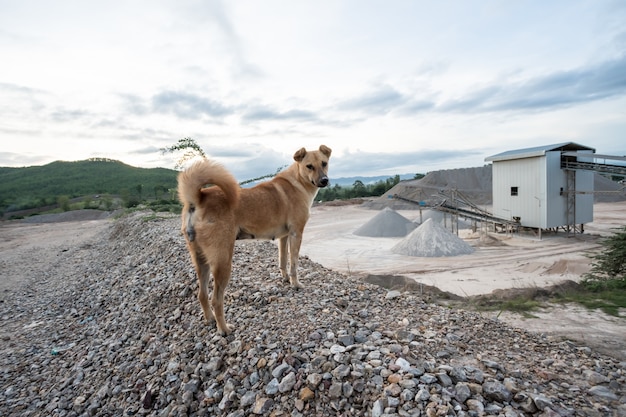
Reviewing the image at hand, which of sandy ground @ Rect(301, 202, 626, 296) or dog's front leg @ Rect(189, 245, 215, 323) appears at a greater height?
dog's front leg @ Rect(189, 245, 215, 323)

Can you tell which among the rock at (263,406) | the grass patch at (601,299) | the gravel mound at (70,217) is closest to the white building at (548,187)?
the grass patch at (601,299)

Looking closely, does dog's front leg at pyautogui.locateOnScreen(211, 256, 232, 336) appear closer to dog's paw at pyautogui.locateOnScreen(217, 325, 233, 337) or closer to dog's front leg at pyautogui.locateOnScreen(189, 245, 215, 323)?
dog's paw at pyautogui.locateOnScreen(217, 325, 233, 337)

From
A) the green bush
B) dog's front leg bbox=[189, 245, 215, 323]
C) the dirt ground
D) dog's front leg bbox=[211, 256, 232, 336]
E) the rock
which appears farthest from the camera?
the green bush

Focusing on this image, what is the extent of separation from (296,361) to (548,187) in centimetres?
2192

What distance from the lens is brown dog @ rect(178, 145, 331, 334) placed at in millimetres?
4039

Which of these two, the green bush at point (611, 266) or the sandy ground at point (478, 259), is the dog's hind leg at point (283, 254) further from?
the green bush at point (611, 266)

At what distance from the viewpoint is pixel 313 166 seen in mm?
5332

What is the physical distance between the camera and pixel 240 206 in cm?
446

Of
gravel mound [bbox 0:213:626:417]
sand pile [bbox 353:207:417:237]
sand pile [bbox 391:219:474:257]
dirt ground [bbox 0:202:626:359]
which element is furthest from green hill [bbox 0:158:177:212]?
gravel mound [bbox 0:213:626:417]

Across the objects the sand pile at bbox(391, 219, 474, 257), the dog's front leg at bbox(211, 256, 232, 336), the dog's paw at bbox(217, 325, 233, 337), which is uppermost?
the dog's front leg at bbox(211, 256, 232, 336)

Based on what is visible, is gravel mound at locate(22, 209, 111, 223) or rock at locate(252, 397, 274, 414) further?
gravel mound at locate(22, 209, 111, 223)

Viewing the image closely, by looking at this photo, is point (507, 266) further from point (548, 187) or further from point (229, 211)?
point (229, 211)

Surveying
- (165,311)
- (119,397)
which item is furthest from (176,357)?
(165,311)

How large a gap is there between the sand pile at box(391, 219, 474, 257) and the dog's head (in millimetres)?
13840
